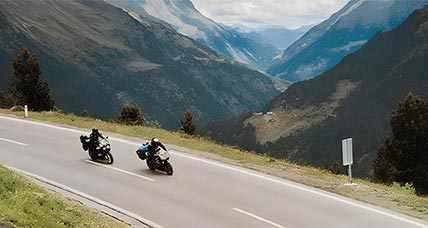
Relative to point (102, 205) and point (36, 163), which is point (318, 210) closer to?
point (102, 205)

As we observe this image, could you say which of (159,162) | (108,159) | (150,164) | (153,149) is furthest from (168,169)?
(108,159)

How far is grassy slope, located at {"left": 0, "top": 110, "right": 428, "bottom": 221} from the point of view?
1752cm

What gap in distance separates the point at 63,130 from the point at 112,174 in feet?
34.2

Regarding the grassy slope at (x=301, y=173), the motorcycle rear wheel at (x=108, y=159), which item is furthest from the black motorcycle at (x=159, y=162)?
the grassy slope at (x=301, y=173)

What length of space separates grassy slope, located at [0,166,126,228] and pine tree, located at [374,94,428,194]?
37009mm

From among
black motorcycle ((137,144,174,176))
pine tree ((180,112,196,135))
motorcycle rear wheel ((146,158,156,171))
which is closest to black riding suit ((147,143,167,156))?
black motorcycle ((137,144,174,176))

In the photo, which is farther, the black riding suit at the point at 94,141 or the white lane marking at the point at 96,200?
the black riding suit at the point at 94,141

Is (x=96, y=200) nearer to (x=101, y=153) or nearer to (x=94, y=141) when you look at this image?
(x=101, y=153)

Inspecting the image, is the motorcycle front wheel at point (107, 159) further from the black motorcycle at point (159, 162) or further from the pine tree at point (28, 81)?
the pine tree at point (28, 81)

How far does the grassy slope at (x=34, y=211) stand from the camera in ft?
36.0

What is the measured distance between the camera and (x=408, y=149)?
51.9 m

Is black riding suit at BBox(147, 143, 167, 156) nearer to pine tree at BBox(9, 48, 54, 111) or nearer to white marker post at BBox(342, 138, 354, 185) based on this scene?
white marker post at BBox(342, 138, 354, 185)

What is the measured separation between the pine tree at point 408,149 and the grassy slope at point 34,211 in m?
37.0

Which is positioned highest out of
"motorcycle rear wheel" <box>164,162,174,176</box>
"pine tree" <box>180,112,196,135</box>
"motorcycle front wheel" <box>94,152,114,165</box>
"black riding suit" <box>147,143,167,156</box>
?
"pine tree" <box>180,112,196,135</box>
